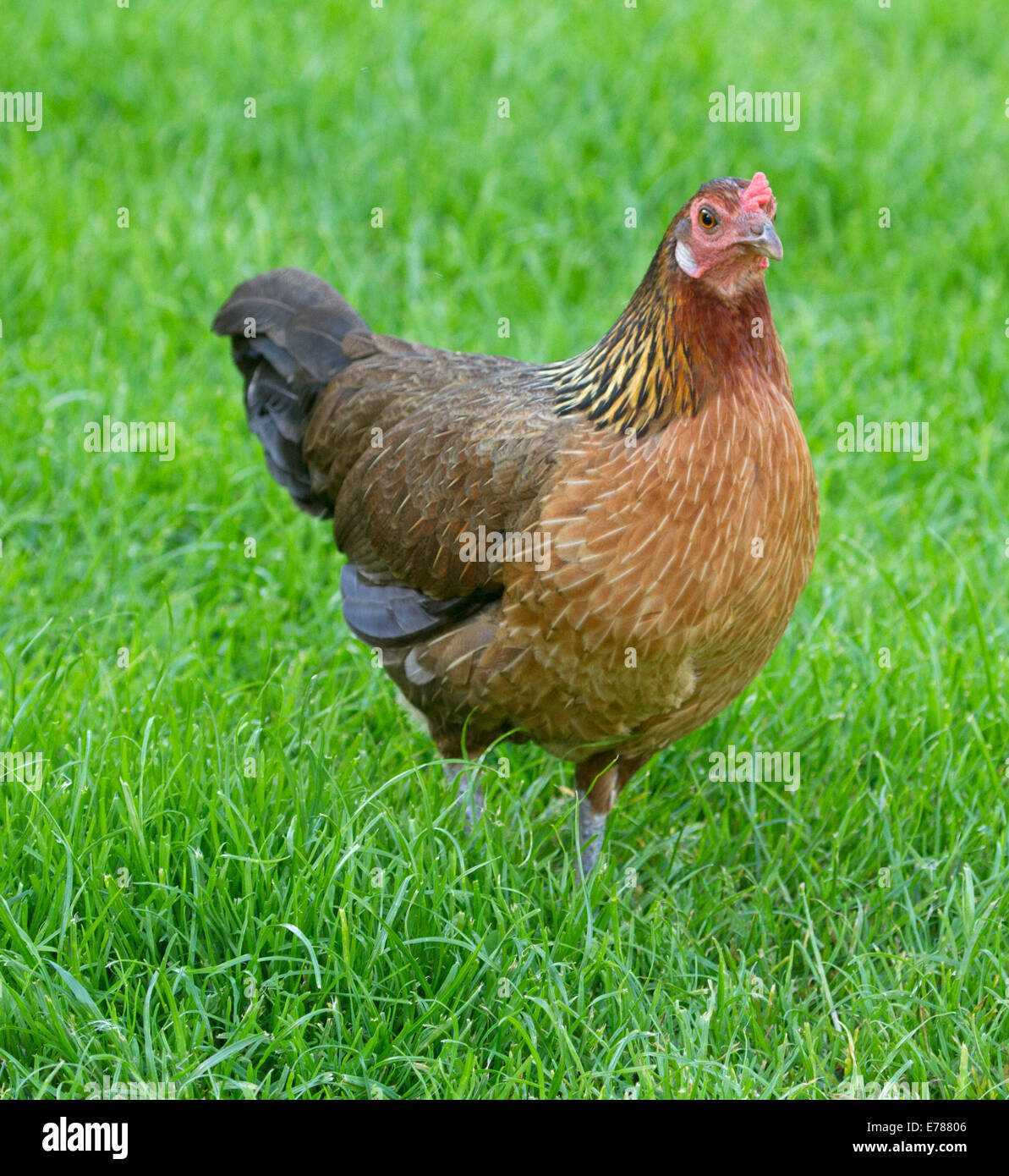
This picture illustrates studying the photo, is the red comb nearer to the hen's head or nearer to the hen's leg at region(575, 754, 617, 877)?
the hen's head

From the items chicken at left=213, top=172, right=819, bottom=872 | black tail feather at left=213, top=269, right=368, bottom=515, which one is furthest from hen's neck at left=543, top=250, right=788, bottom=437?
black tail feather at left=213, top=269, right=368, bottom=515

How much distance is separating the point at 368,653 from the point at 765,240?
6.78 feet

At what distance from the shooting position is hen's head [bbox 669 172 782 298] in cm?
304

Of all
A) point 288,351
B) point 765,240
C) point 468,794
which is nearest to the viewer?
point 765,240

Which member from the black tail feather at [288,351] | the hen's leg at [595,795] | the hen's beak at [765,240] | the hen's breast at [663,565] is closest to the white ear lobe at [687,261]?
the hen's beak at [765,240]

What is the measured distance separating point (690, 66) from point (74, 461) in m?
4.10

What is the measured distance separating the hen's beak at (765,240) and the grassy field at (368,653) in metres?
1.57

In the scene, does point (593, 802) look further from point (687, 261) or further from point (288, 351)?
point (288, 351)

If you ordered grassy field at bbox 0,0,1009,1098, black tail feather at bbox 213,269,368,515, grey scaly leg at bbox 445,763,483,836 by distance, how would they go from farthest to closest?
black tail feather at bbox 213,269,368,515, grey scaly leg at bbox 445,763,483,836, grassy field at bbox 0,0,1009,1098

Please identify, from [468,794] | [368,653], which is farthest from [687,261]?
[368,653]

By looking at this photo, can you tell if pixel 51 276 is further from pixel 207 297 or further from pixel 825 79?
pixel 825 79

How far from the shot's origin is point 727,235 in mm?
3074

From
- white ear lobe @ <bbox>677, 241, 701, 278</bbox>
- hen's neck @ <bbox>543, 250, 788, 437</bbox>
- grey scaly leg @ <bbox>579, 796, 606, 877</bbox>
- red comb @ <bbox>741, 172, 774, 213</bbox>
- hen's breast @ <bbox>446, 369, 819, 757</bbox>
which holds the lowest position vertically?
grey scaly leg @ <bbox>579, 796, 606, 877</bbox>
